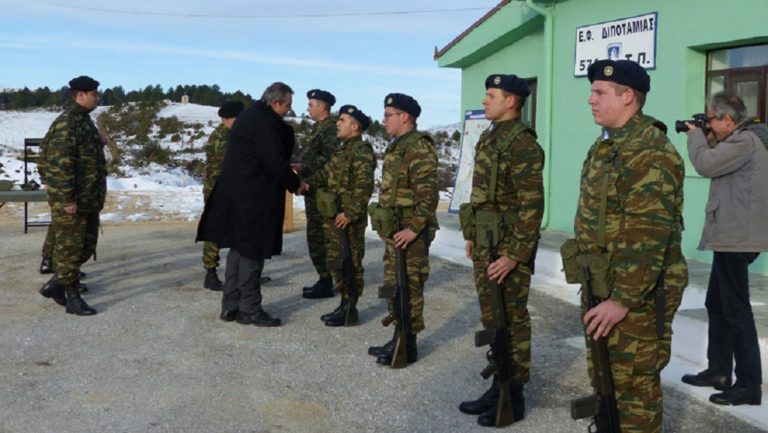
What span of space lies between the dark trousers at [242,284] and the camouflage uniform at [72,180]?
52.8 inches

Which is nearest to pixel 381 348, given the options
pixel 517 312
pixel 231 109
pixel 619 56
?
pixel 517 312

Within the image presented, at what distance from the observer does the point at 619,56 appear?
30.4 ft

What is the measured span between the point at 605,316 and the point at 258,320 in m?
3.90

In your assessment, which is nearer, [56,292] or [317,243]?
[56,292]

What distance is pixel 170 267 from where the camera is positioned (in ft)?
30.2

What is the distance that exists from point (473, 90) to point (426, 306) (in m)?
7.64

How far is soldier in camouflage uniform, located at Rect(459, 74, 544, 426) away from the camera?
4145 mm

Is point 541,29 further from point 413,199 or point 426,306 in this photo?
point 413,199

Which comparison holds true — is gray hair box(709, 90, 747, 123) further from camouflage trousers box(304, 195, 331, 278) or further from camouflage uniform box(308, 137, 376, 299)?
camouflage trousers box(304, 195, 331, 278)

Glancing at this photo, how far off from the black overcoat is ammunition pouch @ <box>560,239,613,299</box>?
346 cm

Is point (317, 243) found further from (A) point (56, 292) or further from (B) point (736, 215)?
(B) point (736, 215)

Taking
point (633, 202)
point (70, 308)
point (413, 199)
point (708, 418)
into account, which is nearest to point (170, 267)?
point (70, 308)

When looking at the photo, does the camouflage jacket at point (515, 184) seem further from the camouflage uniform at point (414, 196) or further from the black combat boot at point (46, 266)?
the black combat boot at point (46, 266)

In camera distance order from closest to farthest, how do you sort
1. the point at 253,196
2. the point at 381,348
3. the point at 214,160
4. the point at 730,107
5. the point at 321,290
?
the point at 730,107, the point at 381,348, the point at 253,196, the point at 321,290, the point at 214,160
